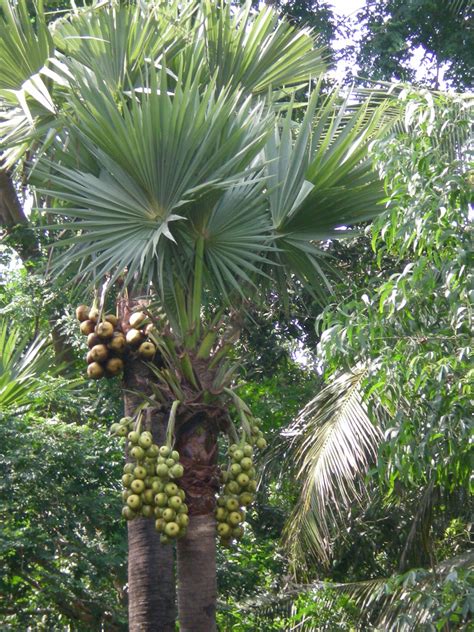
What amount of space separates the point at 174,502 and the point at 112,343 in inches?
49.5

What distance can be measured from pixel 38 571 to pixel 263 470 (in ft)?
7.21

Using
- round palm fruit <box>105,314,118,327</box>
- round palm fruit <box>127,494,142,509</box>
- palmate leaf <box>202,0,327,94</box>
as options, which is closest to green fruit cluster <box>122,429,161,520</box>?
round palm fruit <box>127,494,142,509</box>

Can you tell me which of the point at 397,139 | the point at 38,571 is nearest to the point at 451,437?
the point at 397,139

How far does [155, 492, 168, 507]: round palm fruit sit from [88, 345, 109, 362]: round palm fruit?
1165 mm

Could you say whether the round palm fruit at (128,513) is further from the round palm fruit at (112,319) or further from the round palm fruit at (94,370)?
the round palm fruit at (112,319)

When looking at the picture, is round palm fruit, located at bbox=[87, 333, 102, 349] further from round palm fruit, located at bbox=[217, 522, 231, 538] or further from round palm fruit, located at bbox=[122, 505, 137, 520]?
round palm fruit, located at bbox=[217, 522, 231, 538]

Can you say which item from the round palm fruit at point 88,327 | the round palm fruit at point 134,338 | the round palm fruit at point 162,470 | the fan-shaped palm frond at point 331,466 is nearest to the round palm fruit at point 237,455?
the round palm fruit at point 162,470

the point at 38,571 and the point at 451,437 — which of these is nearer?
the point at 451,437

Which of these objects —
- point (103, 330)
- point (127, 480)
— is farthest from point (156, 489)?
point (103, 330)

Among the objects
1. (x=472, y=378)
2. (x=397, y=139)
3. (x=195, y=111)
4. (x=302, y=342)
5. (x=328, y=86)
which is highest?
(x=328, y=86)

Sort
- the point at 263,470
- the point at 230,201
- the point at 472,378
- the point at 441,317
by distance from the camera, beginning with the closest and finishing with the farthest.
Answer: the point at 472,378 < the point at 441,317 < the point at 230,201 < the point at 263,470

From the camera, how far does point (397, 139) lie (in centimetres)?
578

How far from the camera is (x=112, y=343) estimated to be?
6.61 m

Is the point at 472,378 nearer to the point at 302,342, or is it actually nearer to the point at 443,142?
the point at 443,142
